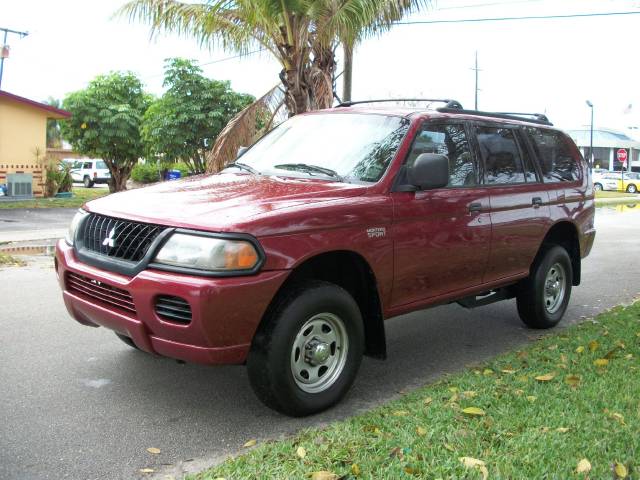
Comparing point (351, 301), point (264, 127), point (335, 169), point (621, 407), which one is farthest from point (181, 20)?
point (621, 407)

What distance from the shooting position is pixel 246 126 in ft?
46.2

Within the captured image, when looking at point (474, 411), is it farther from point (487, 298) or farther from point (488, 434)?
point (487, 298)

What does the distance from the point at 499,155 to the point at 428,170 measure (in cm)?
140

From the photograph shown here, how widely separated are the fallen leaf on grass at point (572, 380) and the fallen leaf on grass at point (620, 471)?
122 centimetres

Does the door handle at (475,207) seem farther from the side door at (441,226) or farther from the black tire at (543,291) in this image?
the black tire at (543,291)

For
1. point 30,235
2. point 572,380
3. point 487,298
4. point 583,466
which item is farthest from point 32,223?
point 583,466

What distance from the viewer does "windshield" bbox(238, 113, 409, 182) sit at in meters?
4.62

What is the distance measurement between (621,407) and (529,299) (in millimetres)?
2204

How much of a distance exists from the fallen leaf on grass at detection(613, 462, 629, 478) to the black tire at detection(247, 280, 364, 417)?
159 cm

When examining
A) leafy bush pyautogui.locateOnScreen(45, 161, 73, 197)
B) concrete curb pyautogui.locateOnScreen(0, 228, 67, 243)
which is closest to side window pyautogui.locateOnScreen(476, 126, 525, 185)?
concrete curb pyautogui.locateOnScreen(0, 228, 67, 243)

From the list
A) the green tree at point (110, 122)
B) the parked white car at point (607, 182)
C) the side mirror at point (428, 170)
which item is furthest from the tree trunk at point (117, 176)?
the parked white car at point (607, 182)

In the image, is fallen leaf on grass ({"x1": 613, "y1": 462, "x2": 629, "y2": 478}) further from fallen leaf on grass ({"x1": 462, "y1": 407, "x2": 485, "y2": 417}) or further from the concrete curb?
the concrete curb

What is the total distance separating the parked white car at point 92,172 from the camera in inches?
A: 1640

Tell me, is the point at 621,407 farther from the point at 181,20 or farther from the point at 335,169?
the point at 181,20
